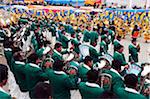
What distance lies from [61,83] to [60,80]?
0.21 feet

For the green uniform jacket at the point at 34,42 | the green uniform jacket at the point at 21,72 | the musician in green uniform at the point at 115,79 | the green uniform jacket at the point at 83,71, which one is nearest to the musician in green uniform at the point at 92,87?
the musician in green uniform at the point at 115,79

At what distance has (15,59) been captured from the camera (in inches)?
239

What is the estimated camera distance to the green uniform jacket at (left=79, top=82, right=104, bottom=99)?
4.37 m

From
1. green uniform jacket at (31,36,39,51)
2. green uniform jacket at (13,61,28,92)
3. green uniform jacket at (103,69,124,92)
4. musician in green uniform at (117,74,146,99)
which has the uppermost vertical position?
musician in green uniform at (117,74,146,99)

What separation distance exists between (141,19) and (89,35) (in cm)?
938

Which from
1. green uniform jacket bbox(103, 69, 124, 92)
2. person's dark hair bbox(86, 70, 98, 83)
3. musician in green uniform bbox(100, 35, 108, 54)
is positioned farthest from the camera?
musician in green uniform bbox(100, 35, 108, 54)

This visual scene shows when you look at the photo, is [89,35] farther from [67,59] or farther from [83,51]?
[67,59]

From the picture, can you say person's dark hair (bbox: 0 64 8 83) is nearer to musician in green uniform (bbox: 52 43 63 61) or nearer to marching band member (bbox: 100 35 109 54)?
musician in green uniform (bbox: 52 43 63 61)

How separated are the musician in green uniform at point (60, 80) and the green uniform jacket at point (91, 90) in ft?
1.62

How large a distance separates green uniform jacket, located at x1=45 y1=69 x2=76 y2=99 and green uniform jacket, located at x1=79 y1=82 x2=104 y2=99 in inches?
19.1

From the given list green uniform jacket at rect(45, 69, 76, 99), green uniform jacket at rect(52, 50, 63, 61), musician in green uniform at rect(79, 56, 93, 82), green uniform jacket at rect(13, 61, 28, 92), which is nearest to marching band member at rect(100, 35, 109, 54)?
green uniform jacket at rect(52, 50, 63, 61)

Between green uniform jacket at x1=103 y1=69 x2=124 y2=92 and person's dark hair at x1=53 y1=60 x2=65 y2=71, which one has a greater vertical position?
person's dark hair at x1=53 y1=60 x2=65 y2=71

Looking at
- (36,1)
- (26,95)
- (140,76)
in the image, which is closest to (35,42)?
(26,95)

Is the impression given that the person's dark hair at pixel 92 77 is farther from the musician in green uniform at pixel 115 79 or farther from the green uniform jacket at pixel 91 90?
the musician in green uniform at pixel 115 79
